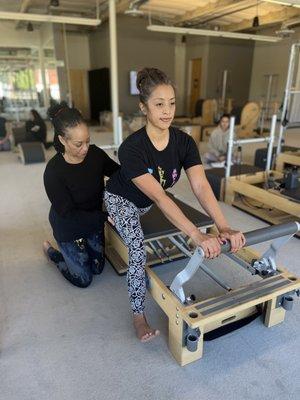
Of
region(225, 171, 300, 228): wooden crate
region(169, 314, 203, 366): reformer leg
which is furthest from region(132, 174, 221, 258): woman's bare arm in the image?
region(225, 171, 300, 228): wooden crate

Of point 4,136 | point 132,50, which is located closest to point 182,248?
point 4,136

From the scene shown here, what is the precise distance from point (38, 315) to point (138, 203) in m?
0.87

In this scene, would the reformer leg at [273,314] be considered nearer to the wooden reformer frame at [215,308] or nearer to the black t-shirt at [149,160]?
the wooden reformer frame at [215,308]

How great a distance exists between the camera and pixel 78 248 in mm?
2062

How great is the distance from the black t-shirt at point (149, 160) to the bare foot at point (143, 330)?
0.60 metres

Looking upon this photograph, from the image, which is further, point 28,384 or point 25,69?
point 25,69

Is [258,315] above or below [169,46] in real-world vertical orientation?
below

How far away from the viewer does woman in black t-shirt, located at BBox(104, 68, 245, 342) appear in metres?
1.36

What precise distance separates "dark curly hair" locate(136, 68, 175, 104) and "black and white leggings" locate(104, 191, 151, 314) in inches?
22.1

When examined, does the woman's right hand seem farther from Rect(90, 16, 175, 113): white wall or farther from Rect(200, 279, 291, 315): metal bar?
Rect(90, 16, 175, 113): white wall

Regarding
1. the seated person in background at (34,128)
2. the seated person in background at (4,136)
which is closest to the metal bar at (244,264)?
the seated person in background at (34,128)

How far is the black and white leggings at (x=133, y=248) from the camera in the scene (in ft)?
5.23

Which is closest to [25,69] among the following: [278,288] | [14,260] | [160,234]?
[14,260]

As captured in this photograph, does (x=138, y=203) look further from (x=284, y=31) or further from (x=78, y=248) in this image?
(x=284, y=31)
